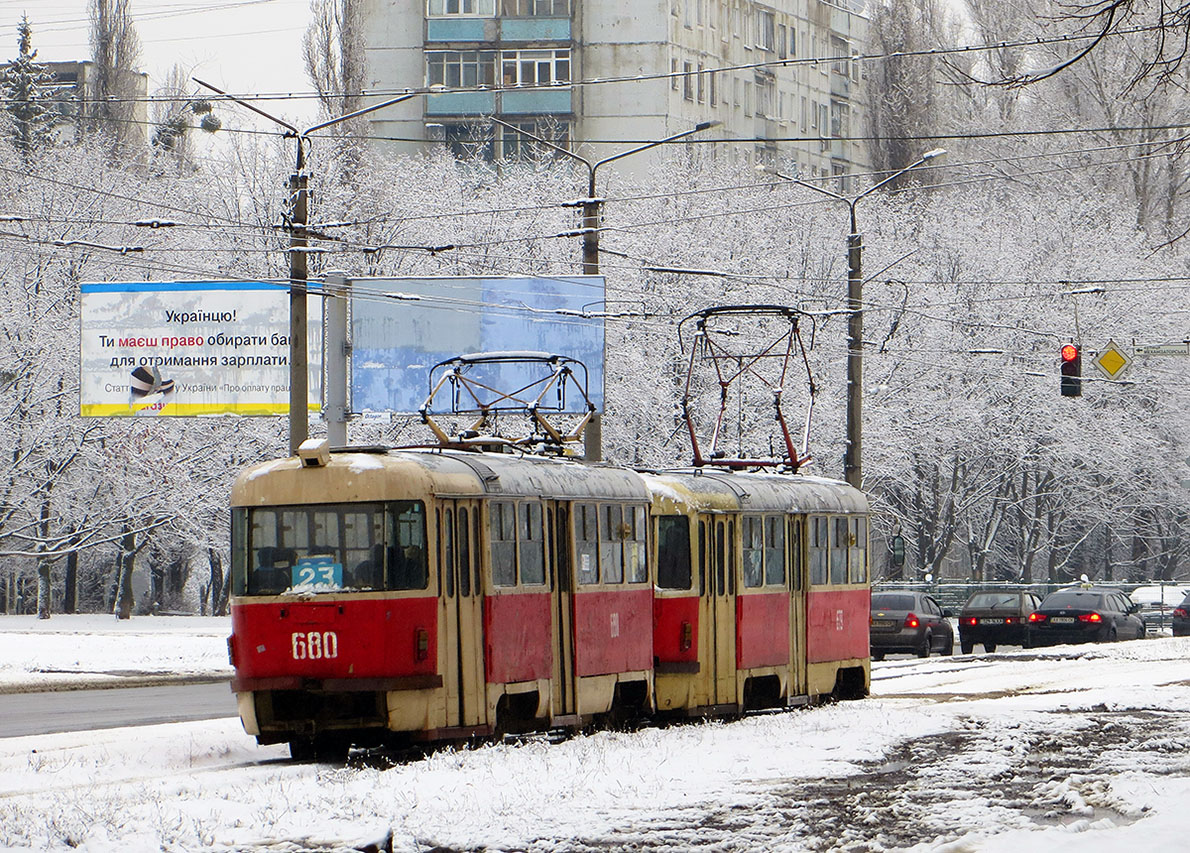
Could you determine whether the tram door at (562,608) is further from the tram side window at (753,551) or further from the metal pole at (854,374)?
the metal pole at (854,374)

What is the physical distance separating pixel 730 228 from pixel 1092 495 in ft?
44.7

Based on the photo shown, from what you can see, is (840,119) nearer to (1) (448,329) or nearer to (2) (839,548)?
(1) (448,329)

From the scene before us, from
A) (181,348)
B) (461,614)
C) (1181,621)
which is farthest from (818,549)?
(1181,621)

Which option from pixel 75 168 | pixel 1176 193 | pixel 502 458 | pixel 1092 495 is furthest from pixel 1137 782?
pixel 1176 193

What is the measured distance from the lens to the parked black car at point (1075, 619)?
38.6m

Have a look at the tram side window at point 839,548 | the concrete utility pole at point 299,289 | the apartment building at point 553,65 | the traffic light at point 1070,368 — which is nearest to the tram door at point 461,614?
the tram side window at point 839,548

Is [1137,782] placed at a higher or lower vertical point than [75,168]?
lower

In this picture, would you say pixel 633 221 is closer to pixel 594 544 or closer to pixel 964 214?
pixel 964 214

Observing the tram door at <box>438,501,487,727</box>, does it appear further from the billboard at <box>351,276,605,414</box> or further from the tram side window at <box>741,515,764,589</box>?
the billboard at <box>351,276,605,414</box>

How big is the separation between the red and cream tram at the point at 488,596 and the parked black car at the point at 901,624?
15.2 meters

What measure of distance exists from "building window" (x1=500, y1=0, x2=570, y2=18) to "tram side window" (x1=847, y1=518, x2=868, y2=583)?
219 feet

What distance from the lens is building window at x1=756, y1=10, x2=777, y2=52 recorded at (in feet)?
316

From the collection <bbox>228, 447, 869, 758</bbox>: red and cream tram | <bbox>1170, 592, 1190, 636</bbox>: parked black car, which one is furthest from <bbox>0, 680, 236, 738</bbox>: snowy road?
<bbox>1170, 592, 1190, 636</bbox>: parked black car

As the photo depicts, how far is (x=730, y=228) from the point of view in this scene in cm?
Answer: 5456
